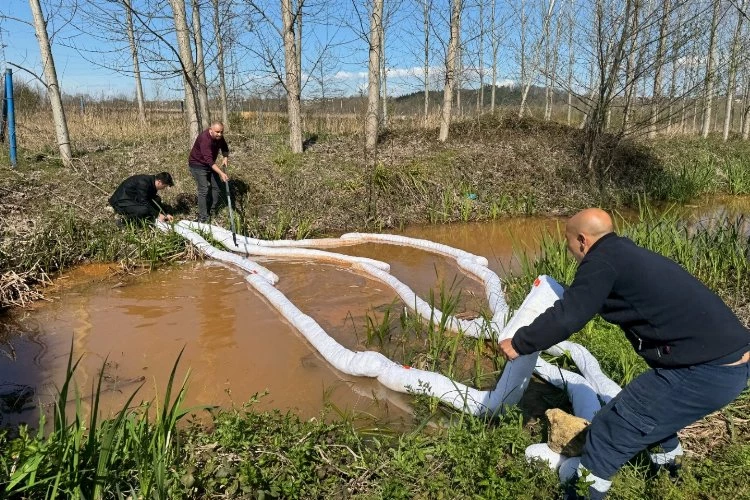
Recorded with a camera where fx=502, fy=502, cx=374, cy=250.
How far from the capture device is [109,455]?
7.98 ft

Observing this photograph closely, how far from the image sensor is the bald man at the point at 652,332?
2.19 meters

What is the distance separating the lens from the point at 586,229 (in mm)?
2342

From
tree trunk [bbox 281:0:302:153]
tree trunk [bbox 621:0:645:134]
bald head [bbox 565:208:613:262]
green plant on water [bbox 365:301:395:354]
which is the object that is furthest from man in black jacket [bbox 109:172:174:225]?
tree trunk [bbox 621:0:645:134]

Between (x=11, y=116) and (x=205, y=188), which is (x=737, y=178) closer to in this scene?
(x=205, y=188)

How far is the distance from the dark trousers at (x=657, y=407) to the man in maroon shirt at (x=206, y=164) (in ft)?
23.0

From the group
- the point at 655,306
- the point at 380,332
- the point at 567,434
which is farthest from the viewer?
the point at 380,332

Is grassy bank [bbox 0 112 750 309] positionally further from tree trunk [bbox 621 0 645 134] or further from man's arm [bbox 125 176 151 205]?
tree trunk [bbox 621 0 645 134]

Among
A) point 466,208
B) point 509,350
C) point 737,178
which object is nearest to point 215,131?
point 466,208

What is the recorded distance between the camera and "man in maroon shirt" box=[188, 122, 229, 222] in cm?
834

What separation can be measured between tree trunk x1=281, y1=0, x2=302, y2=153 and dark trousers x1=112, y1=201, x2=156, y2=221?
15.1ft

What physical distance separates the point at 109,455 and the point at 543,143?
43.5ft

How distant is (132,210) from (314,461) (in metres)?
6.41

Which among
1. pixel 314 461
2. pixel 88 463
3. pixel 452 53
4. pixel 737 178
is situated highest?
pixel 452 53

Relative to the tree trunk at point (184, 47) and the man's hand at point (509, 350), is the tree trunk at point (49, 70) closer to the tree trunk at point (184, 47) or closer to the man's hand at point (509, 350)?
the tree trunk at point (184, 47)
